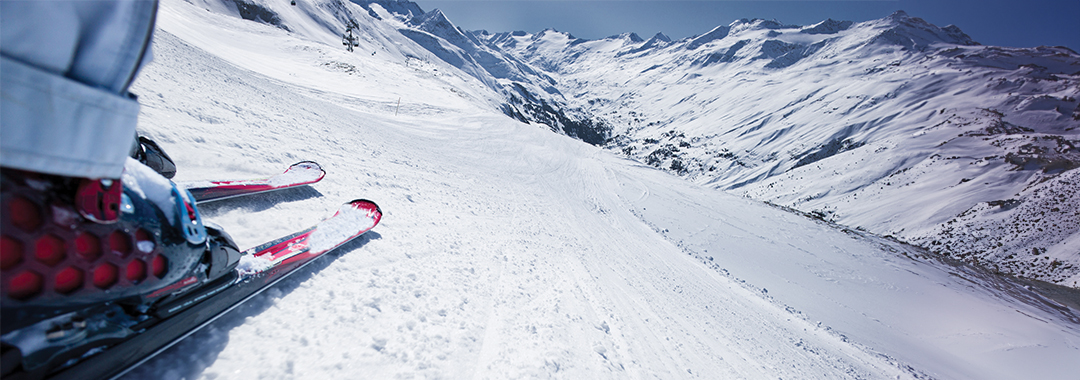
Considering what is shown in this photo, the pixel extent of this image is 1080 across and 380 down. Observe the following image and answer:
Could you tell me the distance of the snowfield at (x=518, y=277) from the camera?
10.2ft

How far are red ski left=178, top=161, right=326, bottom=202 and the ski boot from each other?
195 cm

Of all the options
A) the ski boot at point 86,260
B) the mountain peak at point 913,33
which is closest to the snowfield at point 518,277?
the ski boot at point 86,260

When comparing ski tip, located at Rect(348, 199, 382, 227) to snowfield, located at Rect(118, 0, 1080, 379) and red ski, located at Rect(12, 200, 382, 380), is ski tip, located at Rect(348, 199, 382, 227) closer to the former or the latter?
snowfield, located at Rect(118, 0, 1080, 379)

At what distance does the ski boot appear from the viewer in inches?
47.3

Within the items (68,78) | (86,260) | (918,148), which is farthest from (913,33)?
(86,260)

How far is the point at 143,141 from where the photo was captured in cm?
356

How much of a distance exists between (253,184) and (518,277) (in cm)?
367

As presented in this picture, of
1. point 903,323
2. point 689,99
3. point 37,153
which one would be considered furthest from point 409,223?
point 689,99

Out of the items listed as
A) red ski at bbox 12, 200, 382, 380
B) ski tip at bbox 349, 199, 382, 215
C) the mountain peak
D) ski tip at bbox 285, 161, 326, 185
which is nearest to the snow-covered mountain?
the mountain peak

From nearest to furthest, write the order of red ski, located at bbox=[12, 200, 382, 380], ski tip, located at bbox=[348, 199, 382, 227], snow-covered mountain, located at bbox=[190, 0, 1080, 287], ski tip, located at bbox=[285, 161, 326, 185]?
1. red ski, located at bbox=[12, 200, 382, 380]
2. ski tip, located at bbox=[348, 199, 382, 227]
3. ski tip, located at bbox=[285, 161, 326, 185]
4. snow-covered mountain, located at bbox=[190, 0, 1080, 287]

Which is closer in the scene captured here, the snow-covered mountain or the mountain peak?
the snow-covered mountain

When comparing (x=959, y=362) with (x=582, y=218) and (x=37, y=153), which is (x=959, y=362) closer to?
(x=582, y=218)

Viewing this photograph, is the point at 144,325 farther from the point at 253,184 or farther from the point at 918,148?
the point at 918,148

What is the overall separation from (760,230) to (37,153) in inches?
797
